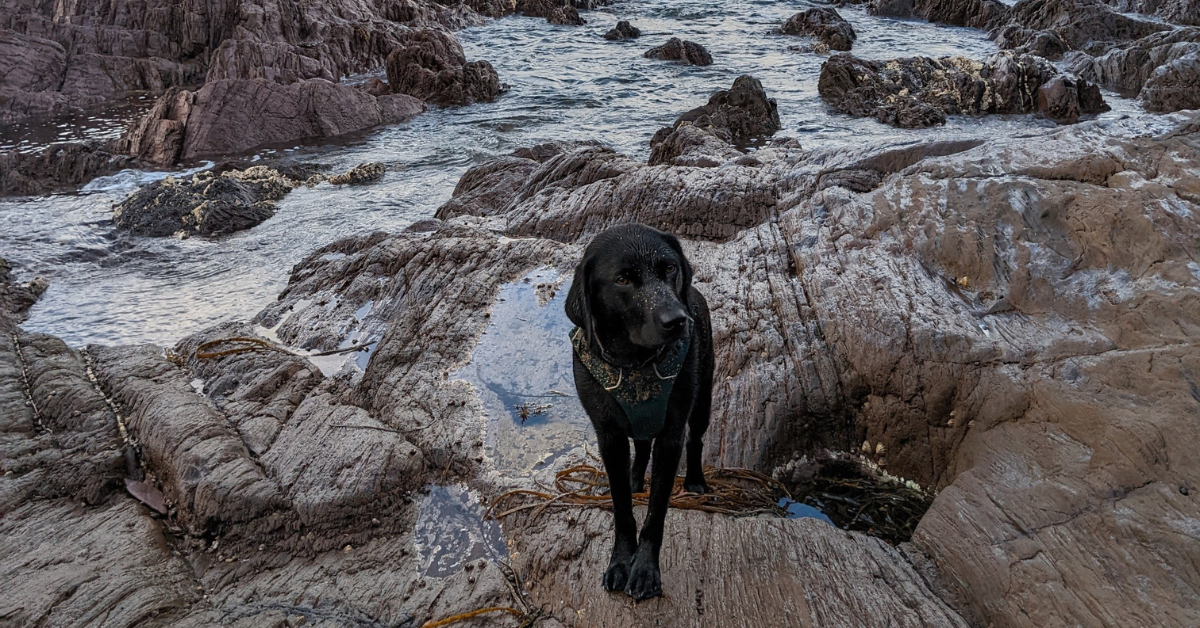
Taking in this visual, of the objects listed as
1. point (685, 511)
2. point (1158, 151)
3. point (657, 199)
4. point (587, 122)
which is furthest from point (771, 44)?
point (685, 511)

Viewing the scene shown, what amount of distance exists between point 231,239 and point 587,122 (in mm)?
7494

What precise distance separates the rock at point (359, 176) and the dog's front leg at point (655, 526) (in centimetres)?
996

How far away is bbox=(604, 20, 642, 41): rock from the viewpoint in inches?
914

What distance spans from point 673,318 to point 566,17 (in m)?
26.1

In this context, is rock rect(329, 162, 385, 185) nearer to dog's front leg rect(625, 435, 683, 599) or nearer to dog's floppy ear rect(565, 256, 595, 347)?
dog's floppy ear rect(565, 256, 595, 347)

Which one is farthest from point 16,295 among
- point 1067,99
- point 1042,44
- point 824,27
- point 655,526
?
point 824,27

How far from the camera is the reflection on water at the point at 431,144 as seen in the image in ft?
25.7

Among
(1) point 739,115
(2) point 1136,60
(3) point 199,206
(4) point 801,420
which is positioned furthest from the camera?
(2) point 1136,60

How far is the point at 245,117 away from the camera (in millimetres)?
13836

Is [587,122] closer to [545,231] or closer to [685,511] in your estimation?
[545,231]

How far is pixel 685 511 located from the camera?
11.5 feet

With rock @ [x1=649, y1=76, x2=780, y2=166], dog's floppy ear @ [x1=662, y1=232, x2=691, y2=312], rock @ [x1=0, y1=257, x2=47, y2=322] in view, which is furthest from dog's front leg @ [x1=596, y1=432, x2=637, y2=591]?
rock @ [x1=649, y1=76, x2=780, y2=166]

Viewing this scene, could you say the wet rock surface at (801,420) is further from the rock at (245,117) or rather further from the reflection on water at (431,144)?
the rock at (245,117)

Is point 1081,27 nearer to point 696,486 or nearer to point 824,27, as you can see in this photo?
point 824,27
